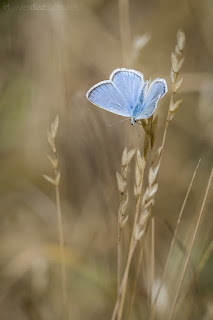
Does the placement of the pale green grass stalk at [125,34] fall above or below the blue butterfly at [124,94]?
above

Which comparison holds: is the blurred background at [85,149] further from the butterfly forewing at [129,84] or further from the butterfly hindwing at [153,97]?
the butterfly hindwing at [153,97]

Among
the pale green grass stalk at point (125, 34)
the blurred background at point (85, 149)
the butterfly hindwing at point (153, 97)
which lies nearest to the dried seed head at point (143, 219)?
the butterfly hindwing at point (153, 97)

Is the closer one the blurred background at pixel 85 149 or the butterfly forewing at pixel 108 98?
Result: the butterfly forewing at pixel 108 98

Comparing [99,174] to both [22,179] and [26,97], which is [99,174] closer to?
[22,179]

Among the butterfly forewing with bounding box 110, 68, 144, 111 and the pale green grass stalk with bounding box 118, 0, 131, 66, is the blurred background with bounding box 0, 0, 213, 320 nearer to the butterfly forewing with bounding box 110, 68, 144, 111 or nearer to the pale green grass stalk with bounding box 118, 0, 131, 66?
the pale green grass stalk with bounding box 118, 0, 131, 66

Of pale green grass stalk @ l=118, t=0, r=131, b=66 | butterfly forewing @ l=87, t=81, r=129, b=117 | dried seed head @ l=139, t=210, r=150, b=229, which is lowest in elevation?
dried seed head @ l=139, t=210, r=150, b=229

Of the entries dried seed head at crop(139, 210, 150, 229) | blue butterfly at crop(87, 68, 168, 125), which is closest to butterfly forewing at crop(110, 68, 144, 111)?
blue butterfly at crop(87, 68, 168, 125)

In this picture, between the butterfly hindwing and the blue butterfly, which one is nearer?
the butterfly hindwing

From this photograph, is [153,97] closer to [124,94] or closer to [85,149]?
[124,94]

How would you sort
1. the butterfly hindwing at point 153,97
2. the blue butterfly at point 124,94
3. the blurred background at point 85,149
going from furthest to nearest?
the blurred background at point 85,149, the blue butterfly at point 124,94, the butterfly hindwing at point 153,97
